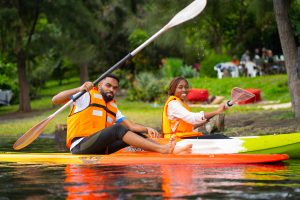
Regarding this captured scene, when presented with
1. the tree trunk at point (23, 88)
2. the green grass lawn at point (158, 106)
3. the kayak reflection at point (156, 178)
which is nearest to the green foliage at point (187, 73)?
the green grass lawn at point (158, 106)

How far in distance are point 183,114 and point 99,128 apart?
40.6 inches

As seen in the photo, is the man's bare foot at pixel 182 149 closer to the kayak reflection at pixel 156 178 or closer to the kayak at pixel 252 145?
the kayak at pixel 252 145

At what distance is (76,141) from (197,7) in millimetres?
3275

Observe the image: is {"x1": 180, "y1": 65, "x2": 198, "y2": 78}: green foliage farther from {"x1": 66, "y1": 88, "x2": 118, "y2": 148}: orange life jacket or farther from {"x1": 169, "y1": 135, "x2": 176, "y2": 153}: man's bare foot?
{"x1": 169, "y1": 135, "x2": 176, "y2": 153}: man's bare foot

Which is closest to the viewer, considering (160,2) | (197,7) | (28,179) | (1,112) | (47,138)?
(28,179)

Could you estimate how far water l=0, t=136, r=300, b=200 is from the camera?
6781 mm

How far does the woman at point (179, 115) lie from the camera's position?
9672 mm

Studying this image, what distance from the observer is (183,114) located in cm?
965

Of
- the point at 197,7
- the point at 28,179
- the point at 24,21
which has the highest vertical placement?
the point at 24,21

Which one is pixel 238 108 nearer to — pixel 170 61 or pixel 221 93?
pixel 221 93

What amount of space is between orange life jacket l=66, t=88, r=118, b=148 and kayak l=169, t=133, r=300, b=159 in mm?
964

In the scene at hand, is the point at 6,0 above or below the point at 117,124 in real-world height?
above

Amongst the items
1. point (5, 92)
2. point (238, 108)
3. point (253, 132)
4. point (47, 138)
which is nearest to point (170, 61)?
point (5, 92)

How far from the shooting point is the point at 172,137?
9.62 meters
